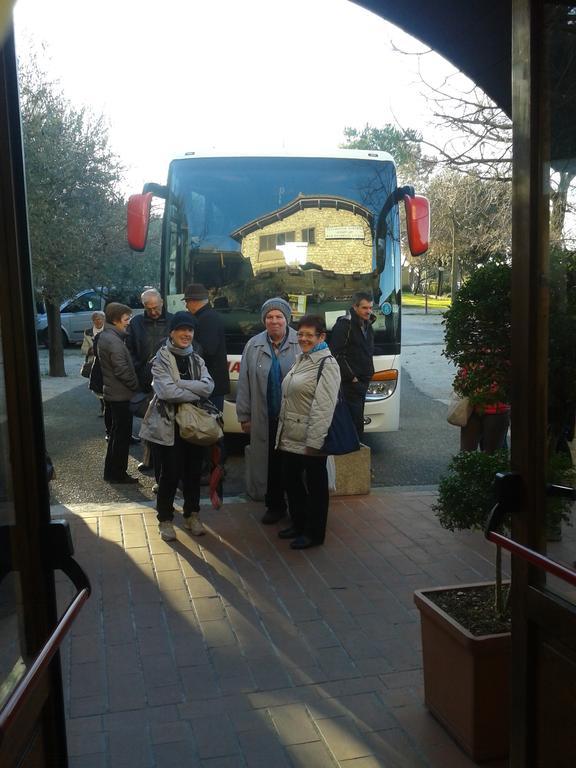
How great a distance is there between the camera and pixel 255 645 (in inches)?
162

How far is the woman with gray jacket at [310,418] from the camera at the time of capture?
542 cm

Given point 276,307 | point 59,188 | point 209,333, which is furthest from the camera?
point 59,188

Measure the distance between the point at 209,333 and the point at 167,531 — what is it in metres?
2.27

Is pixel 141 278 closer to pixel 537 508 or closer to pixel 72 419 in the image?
pixel 72 419

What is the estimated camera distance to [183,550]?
18.4 feet

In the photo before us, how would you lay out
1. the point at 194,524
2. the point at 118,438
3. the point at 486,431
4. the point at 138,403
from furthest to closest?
the point at 118,438 < the point at 138,403 < the point at 486,431 < the point at 194,524

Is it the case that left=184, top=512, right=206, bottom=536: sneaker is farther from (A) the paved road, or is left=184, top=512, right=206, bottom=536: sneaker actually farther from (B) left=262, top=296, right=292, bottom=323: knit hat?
(B) left=262, top=296, right=292, bottom=323: knit hat

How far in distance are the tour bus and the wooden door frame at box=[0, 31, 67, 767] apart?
21.5 ft

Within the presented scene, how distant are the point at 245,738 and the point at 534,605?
154 centimetres

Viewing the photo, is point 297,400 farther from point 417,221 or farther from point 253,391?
point 417,221

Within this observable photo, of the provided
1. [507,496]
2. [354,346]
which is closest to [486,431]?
[354,346]

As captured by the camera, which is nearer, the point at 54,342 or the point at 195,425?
the point at 195,425

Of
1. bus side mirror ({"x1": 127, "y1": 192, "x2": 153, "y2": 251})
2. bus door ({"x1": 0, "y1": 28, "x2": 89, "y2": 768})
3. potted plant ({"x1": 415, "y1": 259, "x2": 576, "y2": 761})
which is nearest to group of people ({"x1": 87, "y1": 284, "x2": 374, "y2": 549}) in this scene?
bus side mirror ({"x1": 127, "y1": 192, "x2": 153, "y2": 251})

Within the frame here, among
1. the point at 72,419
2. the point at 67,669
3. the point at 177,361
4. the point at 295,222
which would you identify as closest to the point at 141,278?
the point at 72,419
